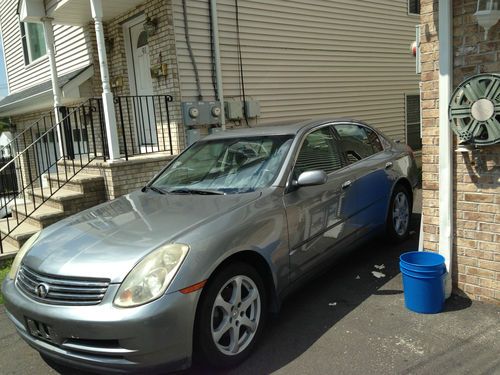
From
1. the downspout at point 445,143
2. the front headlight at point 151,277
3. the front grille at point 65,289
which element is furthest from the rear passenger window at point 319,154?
the front grille at point 65,289

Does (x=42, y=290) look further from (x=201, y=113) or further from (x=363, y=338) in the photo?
(x=201, y=113)

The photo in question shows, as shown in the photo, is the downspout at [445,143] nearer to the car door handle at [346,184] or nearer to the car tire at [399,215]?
the car door handle at [346,184]

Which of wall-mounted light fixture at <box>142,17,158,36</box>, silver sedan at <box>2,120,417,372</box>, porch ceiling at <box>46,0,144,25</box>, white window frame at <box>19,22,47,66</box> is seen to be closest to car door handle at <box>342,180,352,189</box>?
silver sedan at <box>2,120,417,372</box>

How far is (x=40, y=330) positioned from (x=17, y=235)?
3.52 m

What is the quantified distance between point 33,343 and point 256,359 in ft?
4.51

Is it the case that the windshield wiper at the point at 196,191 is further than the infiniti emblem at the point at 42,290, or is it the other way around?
the windshield wiper at the point at 196,191

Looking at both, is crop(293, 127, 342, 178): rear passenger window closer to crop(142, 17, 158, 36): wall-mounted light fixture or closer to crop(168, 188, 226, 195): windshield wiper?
crop(168, 188, 226, 195): windshield wiper

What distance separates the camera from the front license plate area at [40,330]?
8.47 ft

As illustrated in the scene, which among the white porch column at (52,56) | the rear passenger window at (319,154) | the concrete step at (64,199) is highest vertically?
the white porch column at (52,56)

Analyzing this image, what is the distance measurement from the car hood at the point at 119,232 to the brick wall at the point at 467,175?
1.49 m

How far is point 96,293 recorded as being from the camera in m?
2.49

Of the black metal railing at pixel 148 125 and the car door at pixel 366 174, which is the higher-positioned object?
the black metal railing at pixel 148 125

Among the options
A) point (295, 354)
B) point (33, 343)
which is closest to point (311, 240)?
point (295, 354)

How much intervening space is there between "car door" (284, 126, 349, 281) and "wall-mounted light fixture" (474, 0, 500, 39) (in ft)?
4.98
